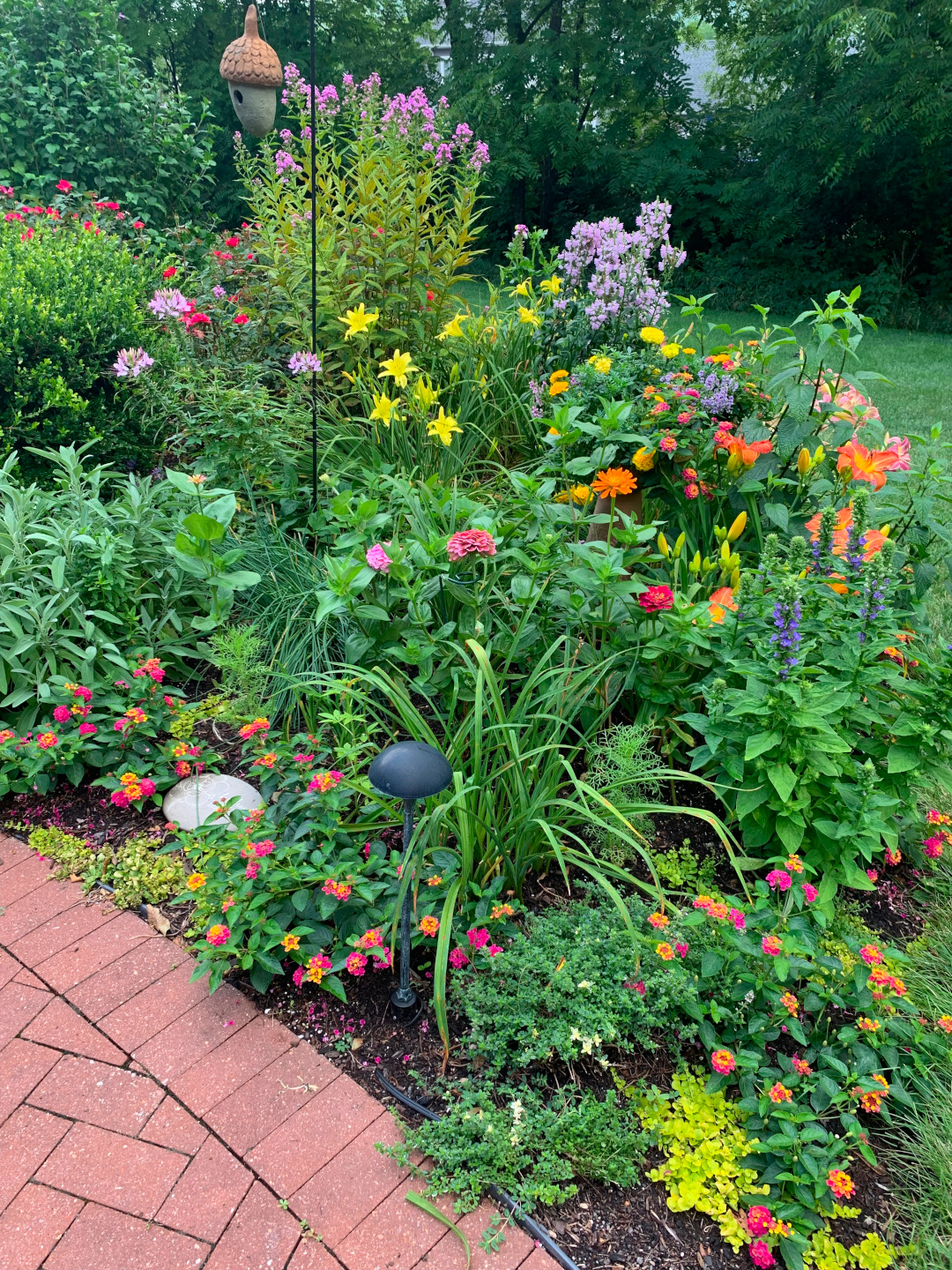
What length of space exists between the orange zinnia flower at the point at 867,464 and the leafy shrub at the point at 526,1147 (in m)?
1.73

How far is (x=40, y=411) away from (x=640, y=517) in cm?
231

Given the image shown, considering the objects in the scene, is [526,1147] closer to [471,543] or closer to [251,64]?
[471,543]

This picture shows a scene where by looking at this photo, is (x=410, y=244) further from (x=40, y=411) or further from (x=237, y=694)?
(x=237, y=694)

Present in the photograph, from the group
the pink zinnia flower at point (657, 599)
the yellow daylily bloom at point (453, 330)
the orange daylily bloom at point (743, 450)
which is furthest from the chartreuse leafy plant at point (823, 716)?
the yellow daylily bloom at point (453, 330)

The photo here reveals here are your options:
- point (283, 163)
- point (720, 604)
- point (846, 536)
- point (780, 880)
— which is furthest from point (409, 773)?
point (283, 163)

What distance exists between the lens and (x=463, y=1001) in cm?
158

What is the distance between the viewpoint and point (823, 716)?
1.82 metres

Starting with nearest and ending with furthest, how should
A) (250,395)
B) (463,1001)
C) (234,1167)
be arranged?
(234,1167), (463,1001), (250,395)

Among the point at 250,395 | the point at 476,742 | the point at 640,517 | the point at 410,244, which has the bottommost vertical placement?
the point at 476,742

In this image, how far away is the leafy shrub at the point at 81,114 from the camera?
227 inches

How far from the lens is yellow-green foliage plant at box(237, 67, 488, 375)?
3432 mm

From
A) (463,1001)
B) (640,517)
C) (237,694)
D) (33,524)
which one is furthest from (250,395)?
(463,1001)

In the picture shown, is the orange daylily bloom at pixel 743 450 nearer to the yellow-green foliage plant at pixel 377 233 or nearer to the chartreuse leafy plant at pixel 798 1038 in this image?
the chartreuse leafy plant at pixel 798 1038

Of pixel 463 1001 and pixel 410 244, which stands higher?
pixel 410 244
